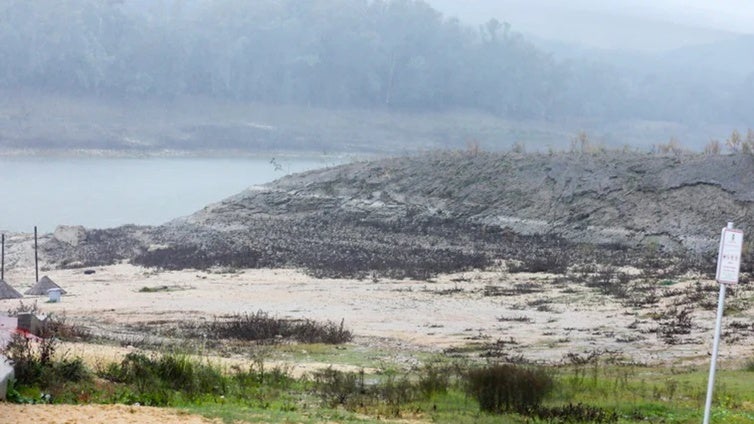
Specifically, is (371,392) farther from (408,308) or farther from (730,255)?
(408,308)

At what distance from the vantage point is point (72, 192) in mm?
61781

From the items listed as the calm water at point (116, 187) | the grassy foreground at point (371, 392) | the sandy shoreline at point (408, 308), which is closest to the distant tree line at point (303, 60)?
the calm water at point (116, 187)

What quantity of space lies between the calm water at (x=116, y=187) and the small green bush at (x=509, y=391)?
133 feet

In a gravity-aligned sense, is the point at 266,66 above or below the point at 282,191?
above

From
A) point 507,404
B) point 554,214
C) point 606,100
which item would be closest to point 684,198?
point 554,214

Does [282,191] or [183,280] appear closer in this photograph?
[183,280]

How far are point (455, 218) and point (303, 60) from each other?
227ft

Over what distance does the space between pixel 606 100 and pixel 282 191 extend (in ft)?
257

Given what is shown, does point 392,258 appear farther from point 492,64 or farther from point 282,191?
point 492,64

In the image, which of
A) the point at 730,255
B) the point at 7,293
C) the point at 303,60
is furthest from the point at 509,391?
the point at 303,60

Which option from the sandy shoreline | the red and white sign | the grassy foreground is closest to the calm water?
the sandy shoreline

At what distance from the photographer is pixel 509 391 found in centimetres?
1169

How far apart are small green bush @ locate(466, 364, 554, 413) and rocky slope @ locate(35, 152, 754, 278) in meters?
20.0

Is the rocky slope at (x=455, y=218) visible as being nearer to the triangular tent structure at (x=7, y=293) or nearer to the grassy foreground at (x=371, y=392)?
the triangular tent structure at (x=7, y=293)
